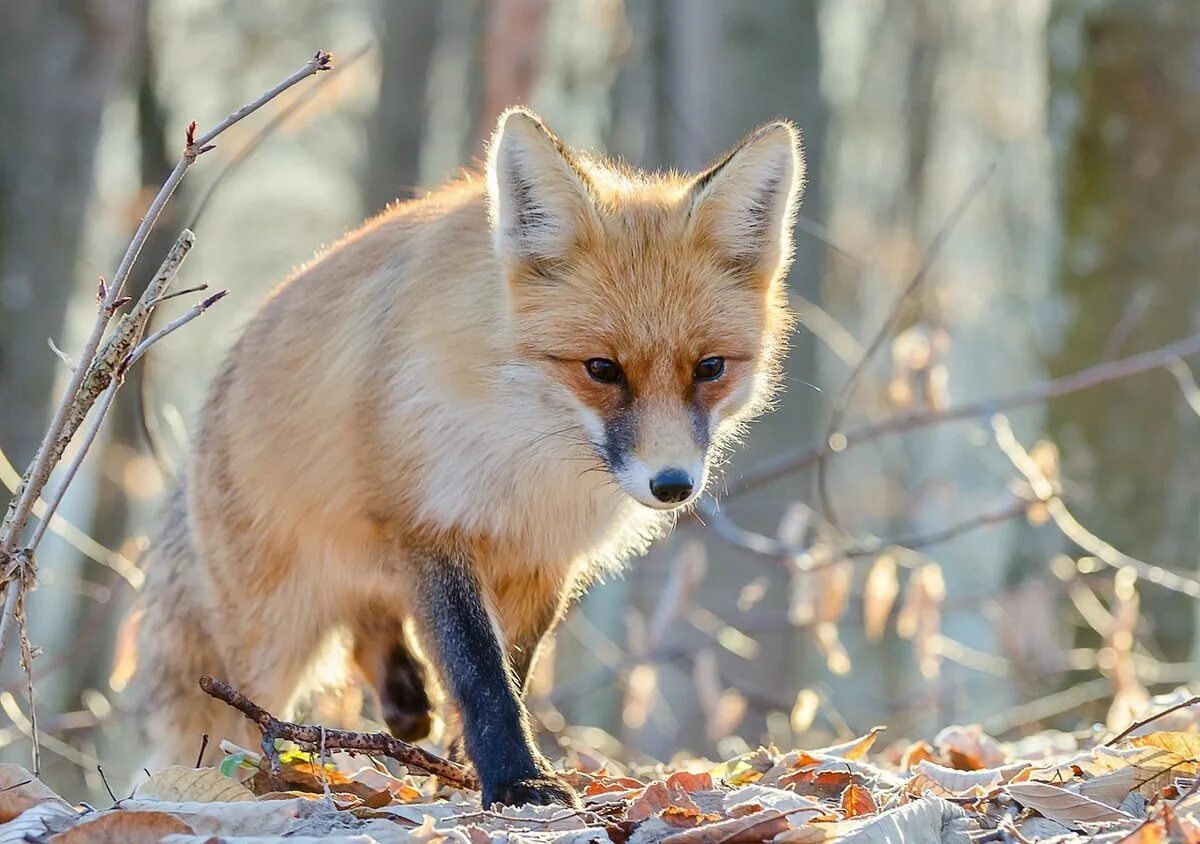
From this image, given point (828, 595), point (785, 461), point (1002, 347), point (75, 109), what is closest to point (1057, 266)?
point (785, 461)

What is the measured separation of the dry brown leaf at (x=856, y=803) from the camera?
3699mm

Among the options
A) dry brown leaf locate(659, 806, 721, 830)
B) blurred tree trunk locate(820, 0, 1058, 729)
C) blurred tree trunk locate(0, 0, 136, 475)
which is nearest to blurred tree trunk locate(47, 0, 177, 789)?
blurred tree trunk locate(0, 0, 136, 475)

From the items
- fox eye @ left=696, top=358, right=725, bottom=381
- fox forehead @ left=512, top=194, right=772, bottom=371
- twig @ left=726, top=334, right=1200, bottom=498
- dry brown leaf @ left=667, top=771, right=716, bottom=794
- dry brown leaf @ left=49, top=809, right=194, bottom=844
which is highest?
twig @ left=726, top=334, right=1200, bottom=498

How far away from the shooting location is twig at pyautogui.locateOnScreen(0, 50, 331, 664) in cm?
362

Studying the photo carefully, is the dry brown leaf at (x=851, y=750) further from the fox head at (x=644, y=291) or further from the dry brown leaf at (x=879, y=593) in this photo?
the dry brown leaf at (x=879, y=593)

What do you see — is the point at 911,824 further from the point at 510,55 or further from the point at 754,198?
the point at 510,55

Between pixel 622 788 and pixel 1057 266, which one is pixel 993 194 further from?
pixel 622 788

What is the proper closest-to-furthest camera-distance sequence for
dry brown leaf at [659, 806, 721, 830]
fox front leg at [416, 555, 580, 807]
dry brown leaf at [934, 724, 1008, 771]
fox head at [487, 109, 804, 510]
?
dry brown leaf at [659, 806, 721, 830]
fox front leg at [416, 555, 580, 807]
fox head at [487, 109, 804, 510]
dry brown leaf at [934, 724, 1008, 771]

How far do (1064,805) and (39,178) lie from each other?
6.96 metres

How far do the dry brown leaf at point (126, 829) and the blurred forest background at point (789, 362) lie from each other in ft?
7.55

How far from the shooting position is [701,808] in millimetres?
3740

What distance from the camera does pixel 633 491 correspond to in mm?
4383

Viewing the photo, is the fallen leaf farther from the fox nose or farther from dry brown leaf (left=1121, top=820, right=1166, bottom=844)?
the fox nose

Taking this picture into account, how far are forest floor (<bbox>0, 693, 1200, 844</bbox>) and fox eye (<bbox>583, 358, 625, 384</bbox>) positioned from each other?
1.38 m
